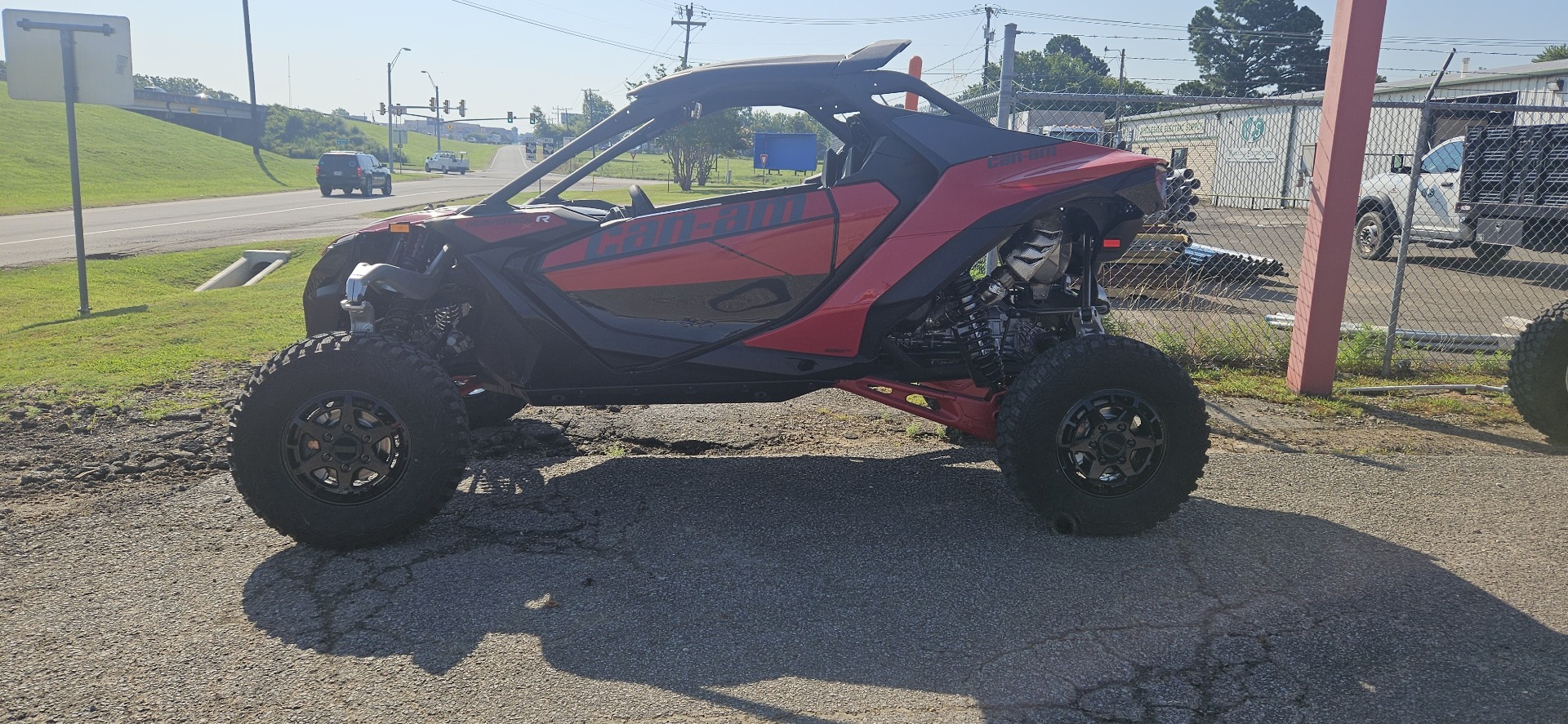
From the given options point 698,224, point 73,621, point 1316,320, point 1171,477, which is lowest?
point 73,621

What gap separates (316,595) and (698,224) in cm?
203

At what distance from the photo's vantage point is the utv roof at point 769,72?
14.7 feet

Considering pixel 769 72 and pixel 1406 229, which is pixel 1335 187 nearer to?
pixel 1406 229

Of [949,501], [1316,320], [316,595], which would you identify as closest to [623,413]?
[949,501]

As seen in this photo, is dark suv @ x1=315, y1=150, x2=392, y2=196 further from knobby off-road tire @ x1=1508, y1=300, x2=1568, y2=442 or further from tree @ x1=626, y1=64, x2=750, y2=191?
knobby off-road tire @ x1=1508, y1=300, x2=1568, y2=442

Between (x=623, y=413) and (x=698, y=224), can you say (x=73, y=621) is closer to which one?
(x=698, y=224)

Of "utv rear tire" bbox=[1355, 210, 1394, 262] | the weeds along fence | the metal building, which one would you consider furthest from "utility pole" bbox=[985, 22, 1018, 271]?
"utv rear tire" bbox=[1355, 210, 1394, 262]

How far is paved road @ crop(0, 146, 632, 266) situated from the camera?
53.8ft

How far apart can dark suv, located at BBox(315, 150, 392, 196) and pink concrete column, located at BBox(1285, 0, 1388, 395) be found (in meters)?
37.0

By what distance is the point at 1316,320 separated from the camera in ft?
22.3

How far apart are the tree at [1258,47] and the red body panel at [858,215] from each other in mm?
73231

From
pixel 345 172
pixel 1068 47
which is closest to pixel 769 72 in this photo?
pixel 345 172

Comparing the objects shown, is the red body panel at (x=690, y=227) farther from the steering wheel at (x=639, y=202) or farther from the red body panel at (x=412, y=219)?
the red body panel at (x=412, y=219)

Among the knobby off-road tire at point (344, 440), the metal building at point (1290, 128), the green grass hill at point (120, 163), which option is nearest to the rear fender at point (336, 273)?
the knobby off-road tire at point (344, 440)
